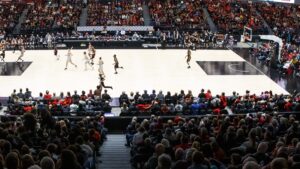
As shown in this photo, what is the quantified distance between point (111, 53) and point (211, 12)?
1524cm

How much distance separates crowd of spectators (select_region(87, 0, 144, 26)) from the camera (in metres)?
44.7

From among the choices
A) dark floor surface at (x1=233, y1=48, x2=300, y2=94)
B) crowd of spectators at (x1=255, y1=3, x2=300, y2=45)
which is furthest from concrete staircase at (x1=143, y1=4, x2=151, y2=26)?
dark floor surface at (x1=233, y1=48, x2=300, y2=94)

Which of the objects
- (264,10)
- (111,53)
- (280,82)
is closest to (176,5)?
(264,10)

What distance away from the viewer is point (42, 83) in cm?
2692

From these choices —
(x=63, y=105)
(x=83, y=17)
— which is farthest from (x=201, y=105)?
(x=83, y=17)

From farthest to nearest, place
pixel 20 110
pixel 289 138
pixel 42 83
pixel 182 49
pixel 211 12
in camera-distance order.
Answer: pixel 211 12
pixel 182 49
pixel 42 83
pixel 20 110
pixel 289 138

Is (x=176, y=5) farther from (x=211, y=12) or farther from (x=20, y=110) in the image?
(x=20, y=110)

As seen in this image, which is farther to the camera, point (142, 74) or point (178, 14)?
point (178, 14)

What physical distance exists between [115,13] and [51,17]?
238 inches

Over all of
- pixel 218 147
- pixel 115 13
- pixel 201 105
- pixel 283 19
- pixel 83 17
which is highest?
pixel 115 13

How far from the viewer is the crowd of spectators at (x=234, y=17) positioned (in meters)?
44.1

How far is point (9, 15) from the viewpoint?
45656 millimetres

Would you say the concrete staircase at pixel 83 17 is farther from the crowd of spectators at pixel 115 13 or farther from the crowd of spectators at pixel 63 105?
the crowd of spectators at pixel 63 105

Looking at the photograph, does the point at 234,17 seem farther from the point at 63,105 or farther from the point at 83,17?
the point at 63,105
